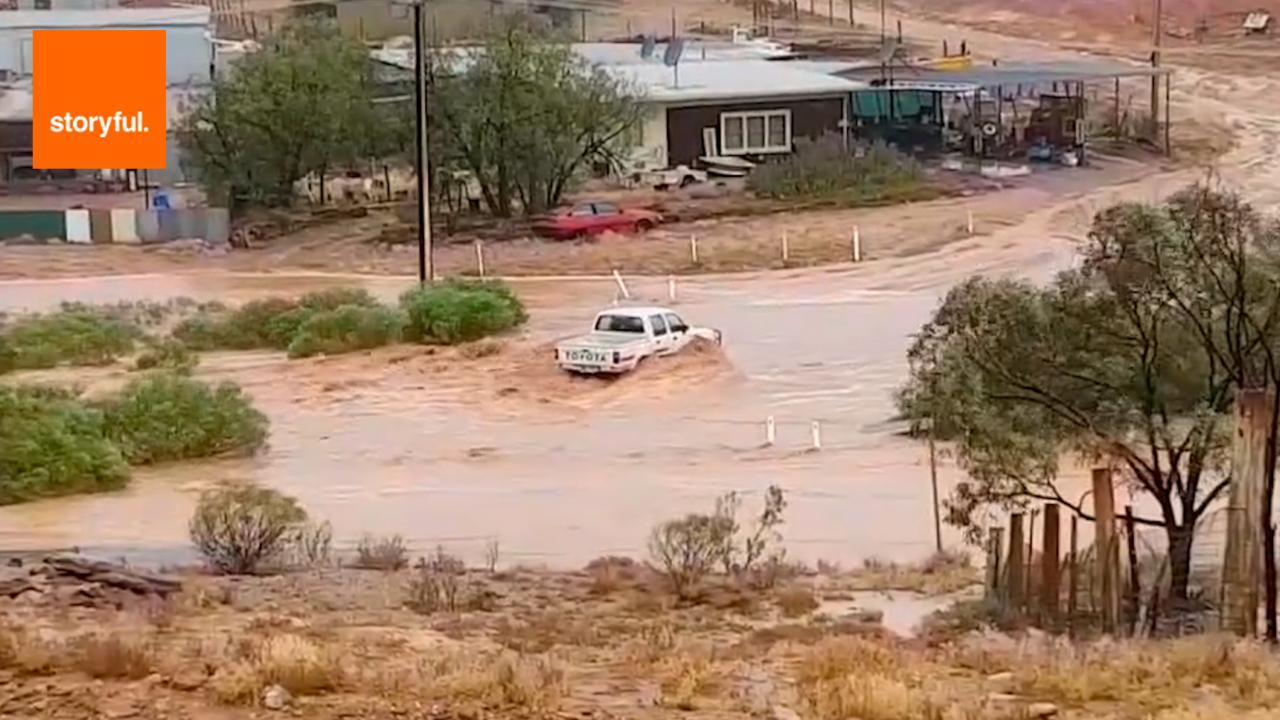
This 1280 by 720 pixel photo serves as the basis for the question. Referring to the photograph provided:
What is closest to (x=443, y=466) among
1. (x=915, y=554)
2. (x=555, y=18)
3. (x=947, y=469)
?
(x=947, y=469)

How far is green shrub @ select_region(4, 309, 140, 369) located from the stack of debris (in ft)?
41.3

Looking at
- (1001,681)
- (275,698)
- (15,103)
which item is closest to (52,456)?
(275,698)

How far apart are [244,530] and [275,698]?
7.02 m

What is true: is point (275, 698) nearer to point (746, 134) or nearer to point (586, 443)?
point (586, 443)

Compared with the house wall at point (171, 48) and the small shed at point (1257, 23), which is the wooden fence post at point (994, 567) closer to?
the house wall at point (171, 48)

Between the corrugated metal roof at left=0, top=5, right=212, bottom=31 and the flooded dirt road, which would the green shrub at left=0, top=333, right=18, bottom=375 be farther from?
the corrugated metal roof at left=0, top=5, right=212, bottom=31

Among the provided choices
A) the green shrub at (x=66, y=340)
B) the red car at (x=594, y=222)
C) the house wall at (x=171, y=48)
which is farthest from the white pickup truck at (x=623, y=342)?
the house wall at (x=171, y=48)

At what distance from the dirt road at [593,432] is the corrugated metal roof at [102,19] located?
1127cm

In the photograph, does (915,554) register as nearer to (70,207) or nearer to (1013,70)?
(70,207)

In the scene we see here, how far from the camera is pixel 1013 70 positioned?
45281mm

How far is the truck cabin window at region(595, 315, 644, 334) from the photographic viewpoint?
76.7 ft

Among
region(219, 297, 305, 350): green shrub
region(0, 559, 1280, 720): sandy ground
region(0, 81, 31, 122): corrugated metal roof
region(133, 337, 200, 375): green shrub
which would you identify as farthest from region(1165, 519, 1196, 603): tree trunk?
region(0, 81, 31, 122): corrugated metal roof

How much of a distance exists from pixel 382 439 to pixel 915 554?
7.46 m

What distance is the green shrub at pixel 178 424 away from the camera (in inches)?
762
